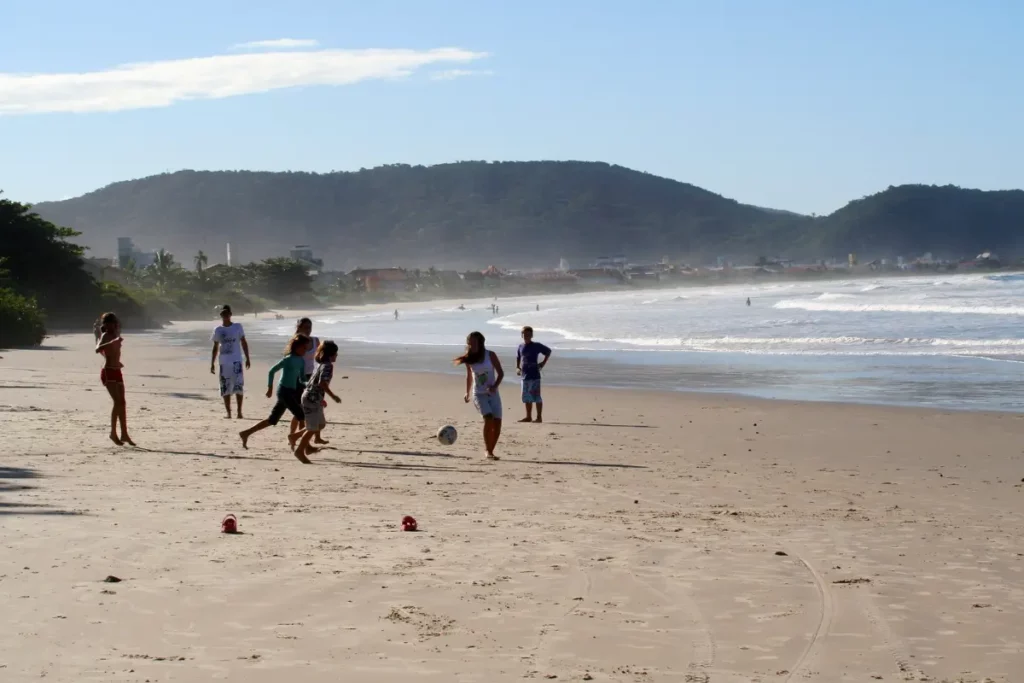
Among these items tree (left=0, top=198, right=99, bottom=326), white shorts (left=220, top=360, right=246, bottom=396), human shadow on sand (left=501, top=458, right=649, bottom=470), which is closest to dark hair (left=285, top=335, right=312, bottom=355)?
human shadow on sand (left=501, top=458, right=649, bottom=470)

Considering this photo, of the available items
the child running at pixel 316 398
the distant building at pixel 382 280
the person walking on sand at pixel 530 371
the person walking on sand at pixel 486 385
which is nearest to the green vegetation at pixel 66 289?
the person walking on sand at pixel 530 371

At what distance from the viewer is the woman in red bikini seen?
13078 mm

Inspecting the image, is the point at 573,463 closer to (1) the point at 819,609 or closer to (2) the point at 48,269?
(1) the point at 819,609

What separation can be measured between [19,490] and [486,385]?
5066 mm

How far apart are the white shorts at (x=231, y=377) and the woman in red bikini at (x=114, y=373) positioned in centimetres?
327

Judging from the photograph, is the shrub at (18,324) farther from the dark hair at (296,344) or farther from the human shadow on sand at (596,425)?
the dark hair at (296,344)

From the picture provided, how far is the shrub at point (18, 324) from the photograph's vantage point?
3591 cm

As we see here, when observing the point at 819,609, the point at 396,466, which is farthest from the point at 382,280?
the point at 819,609

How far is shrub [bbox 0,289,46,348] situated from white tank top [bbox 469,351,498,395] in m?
25.6

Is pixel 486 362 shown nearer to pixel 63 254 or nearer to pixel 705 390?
pixel 705 390

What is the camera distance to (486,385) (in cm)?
1334

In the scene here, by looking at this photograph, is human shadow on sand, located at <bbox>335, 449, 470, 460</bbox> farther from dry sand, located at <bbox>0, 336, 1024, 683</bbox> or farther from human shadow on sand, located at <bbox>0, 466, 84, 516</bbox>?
human shadow on sand, located at <bbox>0, 466, 84, 516</bbox>

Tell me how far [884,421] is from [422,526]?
9.91 meters

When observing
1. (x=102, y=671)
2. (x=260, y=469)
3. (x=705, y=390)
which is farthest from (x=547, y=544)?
(x=705, y=390)
